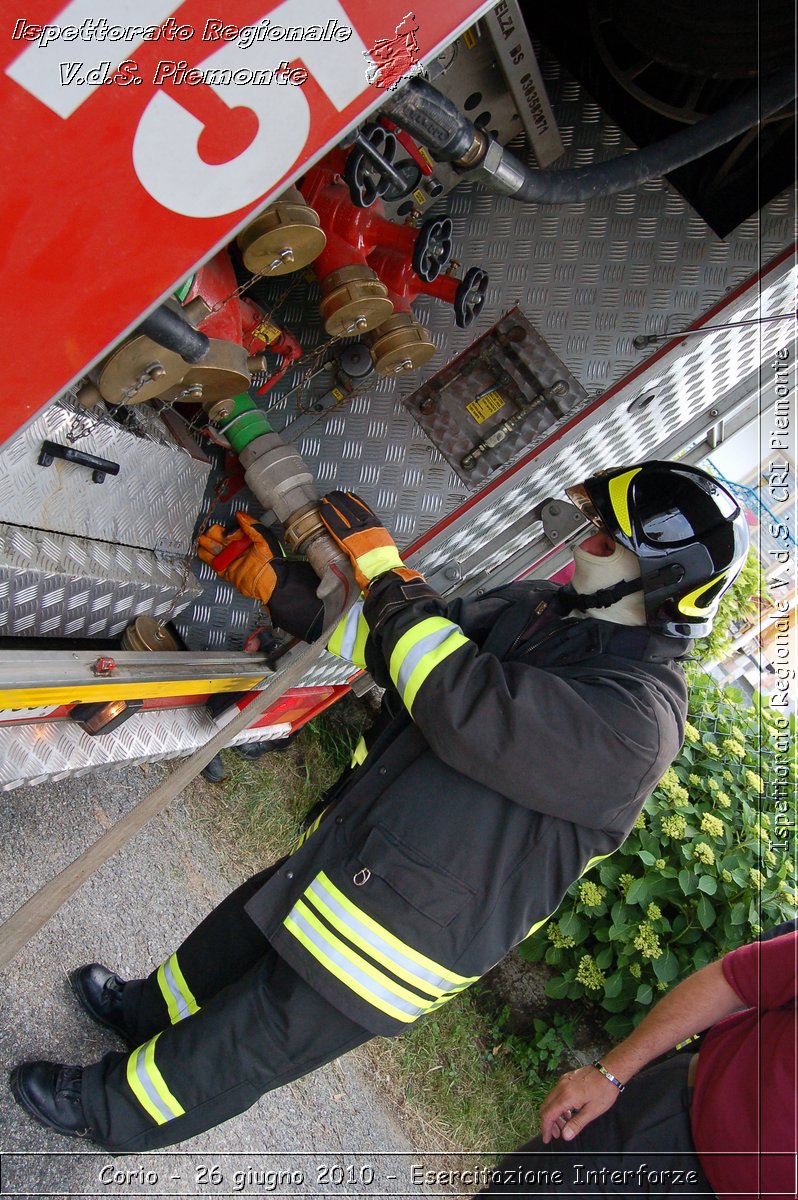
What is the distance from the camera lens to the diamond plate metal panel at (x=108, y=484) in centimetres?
217

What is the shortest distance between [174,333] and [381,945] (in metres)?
1.35

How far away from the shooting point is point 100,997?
2625 millimetres

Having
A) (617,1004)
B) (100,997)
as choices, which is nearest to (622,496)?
(100,997)

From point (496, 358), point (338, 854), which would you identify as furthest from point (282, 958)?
point (496, 358)

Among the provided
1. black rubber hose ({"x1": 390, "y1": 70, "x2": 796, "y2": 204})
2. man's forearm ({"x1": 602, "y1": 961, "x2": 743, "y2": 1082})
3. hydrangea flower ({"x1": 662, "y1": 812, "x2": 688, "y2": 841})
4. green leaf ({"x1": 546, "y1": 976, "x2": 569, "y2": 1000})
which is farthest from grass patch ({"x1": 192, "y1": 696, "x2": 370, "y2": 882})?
black rubber hose ({"x1": 390, "y1": 70, "x2": 796, "y2": 204})

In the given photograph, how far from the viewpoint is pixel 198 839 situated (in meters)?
3.64

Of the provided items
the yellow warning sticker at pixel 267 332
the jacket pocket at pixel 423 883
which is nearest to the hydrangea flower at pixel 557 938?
the jacket pocket at pixel 423 883

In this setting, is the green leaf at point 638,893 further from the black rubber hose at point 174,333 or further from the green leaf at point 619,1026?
the black rubber hose at point 174,333

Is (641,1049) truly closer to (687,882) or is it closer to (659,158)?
(687,882)

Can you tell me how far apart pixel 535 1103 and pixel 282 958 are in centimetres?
258

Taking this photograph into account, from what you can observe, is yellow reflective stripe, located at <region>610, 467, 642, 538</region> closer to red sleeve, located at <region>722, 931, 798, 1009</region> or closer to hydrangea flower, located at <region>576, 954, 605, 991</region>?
red sleeve, located at <region>722, 931, 798, 1009</region>

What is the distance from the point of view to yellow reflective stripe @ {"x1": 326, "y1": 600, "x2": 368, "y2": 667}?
2.45 meters

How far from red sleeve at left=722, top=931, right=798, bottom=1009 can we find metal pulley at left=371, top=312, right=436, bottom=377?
6.03 ft

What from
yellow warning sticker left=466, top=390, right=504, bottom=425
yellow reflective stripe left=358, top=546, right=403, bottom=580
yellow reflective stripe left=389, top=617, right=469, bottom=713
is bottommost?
yellow reflective stripe left=389, top=617, right=469, bottom=713
